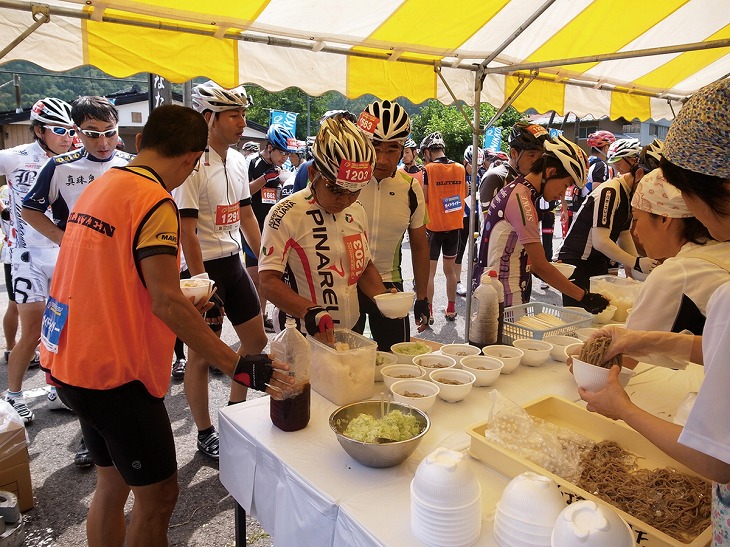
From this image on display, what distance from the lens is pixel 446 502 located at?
131 centimetres

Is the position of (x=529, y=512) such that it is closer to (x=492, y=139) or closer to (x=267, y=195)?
(x=267, y=195)

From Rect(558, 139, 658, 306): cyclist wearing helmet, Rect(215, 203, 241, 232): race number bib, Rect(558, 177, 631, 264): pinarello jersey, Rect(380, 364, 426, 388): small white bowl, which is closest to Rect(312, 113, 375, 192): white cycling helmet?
Rect(380, 364, 426, 388): small white bowl

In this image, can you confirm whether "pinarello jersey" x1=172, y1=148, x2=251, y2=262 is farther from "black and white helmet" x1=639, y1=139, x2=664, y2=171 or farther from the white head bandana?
"black and white helmet" x1=639, y1=139, x2=664, y2=171

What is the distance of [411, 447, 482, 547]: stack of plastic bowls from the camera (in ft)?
4.32

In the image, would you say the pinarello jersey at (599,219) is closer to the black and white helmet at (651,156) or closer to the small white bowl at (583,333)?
the black and white helmet at (651,156)

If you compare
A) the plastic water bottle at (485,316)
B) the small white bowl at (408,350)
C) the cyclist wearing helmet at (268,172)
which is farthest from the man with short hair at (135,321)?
the cyclist wearing helmet at (268,172)

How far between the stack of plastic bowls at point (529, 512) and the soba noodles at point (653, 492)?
1.22ft

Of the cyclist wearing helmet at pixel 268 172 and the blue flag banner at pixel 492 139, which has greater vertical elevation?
the blue flag banner at pixel 492 139

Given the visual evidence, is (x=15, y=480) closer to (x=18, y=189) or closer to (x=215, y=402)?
(x=215, y=402)

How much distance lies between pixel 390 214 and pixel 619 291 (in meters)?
1.71

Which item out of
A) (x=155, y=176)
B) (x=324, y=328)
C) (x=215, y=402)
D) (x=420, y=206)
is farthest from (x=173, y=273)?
(x=215, y=402)

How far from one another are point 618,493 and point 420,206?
2356mm

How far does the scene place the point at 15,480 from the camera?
119 inches

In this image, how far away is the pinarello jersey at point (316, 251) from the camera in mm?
2662
